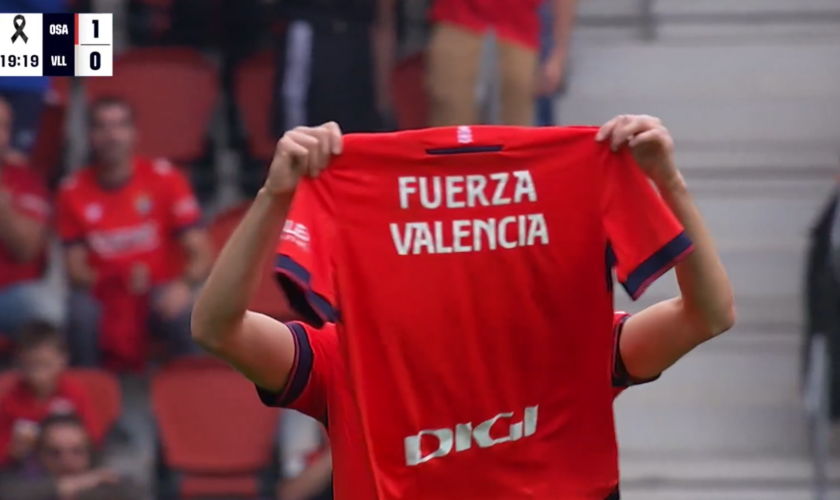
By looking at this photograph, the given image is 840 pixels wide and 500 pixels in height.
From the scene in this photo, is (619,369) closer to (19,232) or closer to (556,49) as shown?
(556,49)

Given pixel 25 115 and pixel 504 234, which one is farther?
pixel 25 115

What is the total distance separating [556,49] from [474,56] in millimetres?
403

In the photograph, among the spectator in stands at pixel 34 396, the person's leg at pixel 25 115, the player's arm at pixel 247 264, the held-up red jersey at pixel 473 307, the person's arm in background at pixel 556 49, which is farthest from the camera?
the person's arm in background at pixel 556 49

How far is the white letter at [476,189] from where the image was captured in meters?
2.17

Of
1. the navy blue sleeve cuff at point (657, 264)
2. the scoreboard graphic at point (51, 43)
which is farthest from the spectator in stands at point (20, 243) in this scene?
the navy blue sleeve cuff at point (657, 264)

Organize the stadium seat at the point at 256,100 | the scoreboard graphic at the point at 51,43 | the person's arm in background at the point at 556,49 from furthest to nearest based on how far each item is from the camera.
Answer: the stadium seat at the point at 256,100 → the person's arm in background at the point at 556,49 → the scoreboard graphic at the point at 51,43

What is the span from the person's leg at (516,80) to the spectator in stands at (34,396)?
167cm

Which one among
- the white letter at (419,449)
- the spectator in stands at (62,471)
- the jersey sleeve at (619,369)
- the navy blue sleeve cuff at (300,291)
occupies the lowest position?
the spectator in stands at (62,471)

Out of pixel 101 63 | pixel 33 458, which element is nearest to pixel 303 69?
pixel 101 63

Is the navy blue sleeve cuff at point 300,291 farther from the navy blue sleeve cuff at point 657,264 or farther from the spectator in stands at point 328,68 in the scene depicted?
the spectator in stands at point 328,68

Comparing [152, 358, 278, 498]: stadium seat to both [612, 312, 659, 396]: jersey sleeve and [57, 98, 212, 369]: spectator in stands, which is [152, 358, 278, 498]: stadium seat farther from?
[612, 312, 659, 396]: jersey sleeve

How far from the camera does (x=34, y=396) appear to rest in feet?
14.0

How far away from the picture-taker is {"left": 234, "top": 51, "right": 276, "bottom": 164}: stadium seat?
4758mm

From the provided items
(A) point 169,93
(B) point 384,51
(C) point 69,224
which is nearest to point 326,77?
(B) point 384,51
